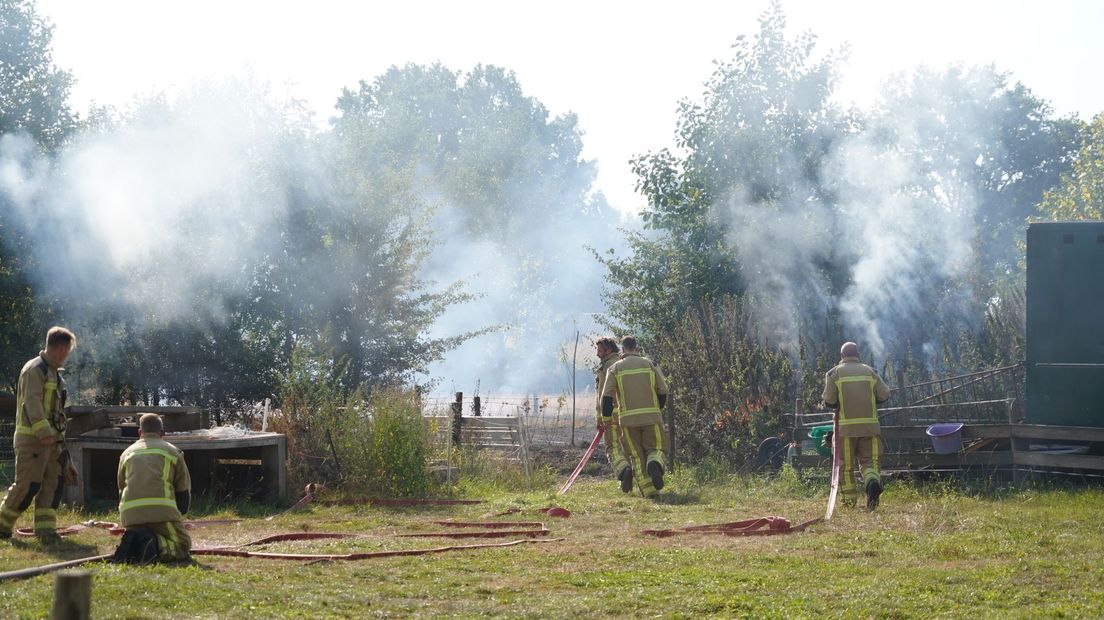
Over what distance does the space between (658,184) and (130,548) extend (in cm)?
1807

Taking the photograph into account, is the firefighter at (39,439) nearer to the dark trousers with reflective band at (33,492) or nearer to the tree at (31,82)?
the dark trousers with reflective band at (33,492)

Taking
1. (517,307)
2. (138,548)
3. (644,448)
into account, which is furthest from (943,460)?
(517,307)

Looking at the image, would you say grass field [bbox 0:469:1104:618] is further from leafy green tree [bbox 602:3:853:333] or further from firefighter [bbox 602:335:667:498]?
leafy green tree [bbox 602:3:853:333]

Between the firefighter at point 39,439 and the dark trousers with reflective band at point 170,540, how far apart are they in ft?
6.25

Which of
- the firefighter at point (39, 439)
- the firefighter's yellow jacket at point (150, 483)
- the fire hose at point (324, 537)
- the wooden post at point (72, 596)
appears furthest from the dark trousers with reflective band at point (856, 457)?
the wooden post at point (72, 596)

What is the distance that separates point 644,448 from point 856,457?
2617mm

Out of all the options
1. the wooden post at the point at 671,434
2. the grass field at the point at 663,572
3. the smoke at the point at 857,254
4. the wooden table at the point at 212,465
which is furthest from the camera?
the smoke at the point at 857,254

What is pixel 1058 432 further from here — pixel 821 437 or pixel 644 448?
pixel 644 448

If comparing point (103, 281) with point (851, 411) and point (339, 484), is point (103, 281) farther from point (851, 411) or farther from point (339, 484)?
point (851, 411)

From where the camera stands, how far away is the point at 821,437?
14297 millimetres

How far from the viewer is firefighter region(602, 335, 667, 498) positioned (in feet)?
45.7

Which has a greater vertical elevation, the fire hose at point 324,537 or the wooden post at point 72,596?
the wooden post at point 72,596

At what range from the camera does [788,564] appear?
815 centimetres

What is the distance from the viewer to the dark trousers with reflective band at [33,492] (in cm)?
975
